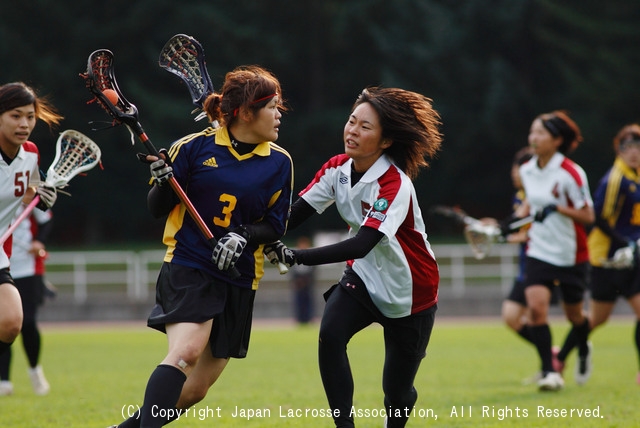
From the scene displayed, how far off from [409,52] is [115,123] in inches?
1241

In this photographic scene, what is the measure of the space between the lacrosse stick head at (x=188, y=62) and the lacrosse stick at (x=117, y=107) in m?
0.52

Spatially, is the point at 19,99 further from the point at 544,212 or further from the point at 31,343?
the point at 544,212

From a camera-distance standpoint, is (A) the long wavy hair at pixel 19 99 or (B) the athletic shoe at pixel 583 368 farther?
(B) the athletic shoe at pixel 583 368

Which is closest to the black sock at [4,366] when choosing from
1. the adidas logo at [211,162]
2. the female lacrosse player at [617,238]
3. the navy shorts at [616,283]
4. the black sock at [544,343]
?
the adidas logo at [211,162]

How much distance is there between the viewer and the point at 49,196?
620cm

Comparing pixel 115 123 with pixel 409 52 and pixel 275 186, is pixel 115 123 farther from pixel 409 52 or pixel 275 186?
pixel 409 52

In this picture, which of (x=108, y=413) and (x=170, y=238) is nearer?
(x=170, y=238)

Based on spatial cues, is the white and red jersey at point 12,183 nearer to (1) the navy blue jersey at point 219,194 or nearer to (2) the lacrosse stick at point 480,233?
(1) the navy blue jersey at point 219,194

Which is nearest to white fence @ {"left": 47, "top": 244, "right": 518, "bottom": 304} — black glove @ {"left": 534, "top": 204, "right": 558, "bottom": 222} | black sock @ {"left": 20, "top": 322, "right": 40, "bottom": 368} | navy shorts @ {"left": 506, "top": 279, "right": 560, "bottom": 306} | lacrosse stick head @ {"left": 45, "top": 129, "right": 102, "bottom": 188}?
navy shorts @ {"left": 506, "top": 279, "right": 560, "bottom": 306}

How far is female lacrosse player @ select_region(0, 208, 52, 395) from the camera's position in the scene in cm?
879

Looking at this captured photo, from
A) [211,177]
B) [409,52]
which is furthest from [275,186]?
[409,52]

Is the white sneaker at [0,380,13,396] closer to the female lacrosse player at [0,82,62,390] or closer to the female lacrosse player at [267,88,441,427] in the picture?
the female lacrosse player at [0,82,62,390]

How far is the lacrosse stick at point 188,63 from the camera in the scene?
5676mm

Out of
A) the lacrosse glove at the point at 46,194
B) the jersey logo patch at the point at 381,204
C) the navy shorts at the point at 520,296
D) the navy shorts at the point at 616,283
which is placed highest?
the jersey logo patch at the point at 381,204
